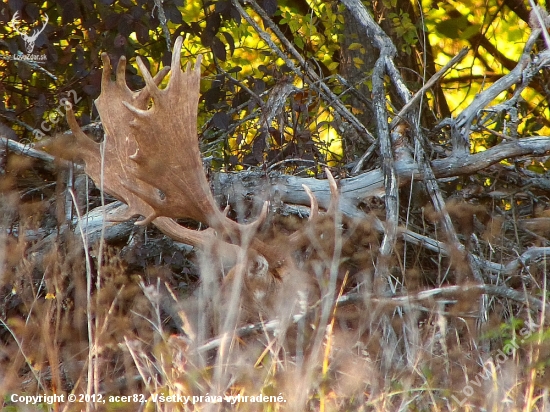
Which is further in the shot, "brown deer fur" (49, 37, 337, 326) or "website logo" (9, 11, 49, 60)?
"website logo" (9, 11, 49, 60)

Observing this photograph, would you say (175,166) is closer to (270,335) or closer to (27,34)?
(270,335)

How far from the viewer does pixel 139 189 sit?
10.5 feet

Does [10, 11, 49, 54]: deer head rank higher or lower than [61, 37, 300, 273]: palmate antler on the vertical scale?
higher

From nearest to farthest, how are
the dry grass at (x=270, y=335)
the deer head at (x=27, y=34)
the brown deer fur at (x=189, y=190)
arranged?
the dry grass at (x=270, y=335) → the brown deer fur at (x=189, y=190) → the deer head at (x=27, y=34)

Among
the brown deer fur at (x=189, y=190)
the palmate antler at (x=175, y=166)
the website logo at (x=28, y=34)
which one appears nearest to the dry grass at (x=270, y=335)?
the brown deer fur at (x=189, y=190)

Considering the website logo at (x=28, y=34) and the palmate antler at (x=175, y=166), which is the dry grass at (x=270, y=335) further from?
the website logo at (x=28, y=34)

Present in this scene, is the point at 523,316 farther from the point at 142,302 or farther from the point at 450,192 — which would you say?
the point at 142,302

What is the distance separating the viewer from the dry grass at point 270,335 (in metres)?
2.23

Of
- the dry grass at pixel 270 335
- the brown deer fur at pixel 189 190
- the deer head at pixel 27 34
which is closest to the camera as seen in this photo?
the dry grass at pixel 270 335

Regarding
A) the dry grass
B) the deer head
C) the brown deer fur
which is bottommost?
the dry grass

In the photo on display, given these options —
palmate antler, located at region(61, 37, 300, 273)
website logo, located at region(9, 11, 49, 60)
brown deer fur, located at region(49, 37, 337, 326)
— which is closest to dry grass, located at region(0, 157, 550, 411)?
brown deer fur, located at region(49, 37, 337, 326)

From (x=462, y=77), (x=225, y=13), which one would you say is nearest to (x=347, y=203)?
(x=225, y=13)

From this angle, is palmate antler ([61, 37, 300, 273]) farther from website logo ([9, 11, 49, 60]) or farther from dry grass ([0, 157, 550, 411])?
website logo ([9, 11, 49, 60])

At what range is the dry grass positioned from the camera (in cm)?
223
